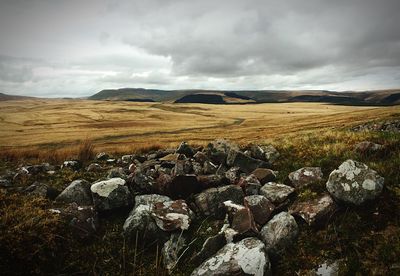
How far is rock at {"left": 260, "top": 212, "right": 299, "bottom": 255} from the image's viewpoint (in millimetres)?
6059

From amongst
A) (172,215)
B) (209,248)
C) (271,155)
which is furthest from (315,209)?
(271,155)

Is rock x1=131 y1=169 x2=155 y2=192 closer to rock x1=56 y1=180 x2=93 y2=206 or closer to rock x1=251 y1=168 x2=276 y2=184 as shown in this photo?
rock x1=56 y1=180 x2=93 y2=206

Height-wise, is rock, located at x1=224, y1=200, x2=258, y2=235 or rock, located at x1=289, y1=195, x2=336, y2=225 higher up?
rock, located at x1=289, y1=195, x2=336, y2=225

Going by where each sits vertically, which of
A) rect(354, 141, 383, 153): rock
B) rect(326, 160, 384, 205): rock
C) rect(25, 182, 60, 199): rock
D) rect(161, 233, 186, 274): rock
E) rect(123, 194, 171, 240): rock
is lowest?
rect(161, 233, 186, 274): rock

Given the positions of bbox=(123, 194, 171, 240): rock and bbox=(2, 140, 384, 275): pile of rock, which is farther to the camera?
bbox=(123, 194, 171, 240): rock

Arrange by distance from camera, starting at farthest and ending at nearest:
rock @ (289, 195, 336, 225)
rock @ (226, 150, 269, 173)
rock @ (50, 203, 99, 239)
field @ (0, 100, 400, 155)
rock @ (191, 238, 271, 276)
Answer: field @ (0, 100, 400, 155)
rock @ (226, 150, 269, 173)
rock @ (50, 203, 99, 239)
rock @ (289, 195, 336, 225)
rock @ (191, 238, 271, 276)

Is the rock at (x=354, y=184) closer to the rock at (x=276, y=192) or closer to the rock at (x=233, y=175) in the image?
the rock at (x=276, y=192)

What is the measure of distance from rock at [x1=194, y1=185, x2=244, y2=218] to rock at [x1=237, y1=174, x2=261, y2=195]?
35 centimetres

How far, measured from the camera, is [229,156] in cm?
1071

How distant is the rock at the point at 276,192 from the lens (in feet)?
24.4

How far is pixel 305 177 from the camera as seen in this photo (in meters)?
8.05

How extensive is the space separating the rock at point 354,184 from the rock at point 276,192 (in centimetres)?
102

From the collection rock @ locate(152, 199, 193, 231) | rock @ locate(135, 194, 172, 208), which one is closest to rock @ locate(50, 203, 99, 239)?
rock @ locate(135, 194, 172, 208)

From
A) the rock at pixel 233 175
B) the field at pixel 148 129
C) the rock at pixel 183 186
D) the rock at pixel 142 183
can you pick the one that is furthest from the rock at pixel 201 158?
the field at pixel 148 129
